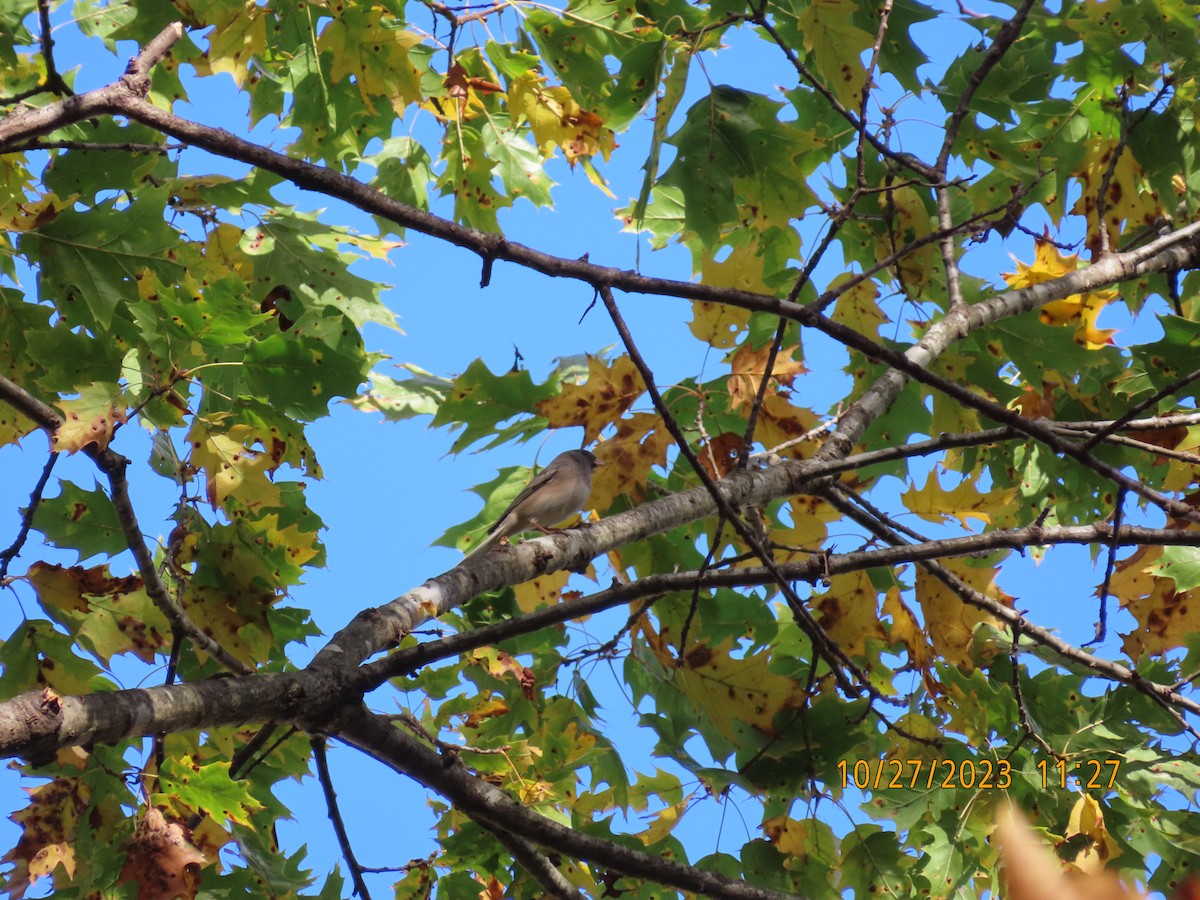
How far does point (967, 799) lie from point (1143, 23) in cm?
324

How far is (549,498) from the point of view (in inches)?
190

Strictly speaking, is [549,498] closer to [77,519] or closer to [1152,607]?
[77,519]

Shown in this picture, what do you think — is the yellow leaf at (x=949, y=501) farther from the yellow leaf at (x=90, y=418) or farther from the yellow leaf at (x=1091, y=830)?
the yellow leaf at (x=90, y=418)

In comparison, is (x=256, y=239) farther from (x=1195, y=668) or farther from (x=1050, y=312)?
(x=1195, y=668)

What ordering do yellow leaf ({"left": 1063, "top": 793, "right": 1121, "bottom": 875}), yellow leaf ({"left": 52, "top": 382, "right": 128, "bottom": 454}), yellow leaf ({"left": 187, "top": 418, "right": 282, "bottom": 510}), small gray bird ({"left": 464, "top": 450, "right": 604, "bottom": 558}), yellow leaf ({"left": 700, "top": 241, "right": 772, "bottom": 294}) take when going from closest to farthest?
yellow leaf ({"left": 52, "top": 382, "right": 128, "bottom": 454}), yellow leaf ({"left": 187, "top": 418, "right": 282, "bottom": 510}), yellow leaf ({"left": 1063, "top": 793, "right": 1121, "bottom": 875}), yellow leaf ({"left": 700, "top": 241, "right": 772, "bottom": 294}), small gray bird ({"left": 464, "top": 450, "right": 604, "bottom": 558})

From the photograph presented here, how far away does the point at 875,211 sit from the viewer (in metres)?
4.79

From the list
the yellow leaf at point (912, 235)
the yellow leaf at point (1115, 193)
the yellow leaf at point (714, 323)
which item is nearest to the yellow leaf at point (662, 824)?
the yellow leaf at point (714, 323)

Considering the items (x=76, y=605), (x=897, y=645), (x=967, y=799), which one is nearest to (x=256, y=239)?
(x=76, y=605)

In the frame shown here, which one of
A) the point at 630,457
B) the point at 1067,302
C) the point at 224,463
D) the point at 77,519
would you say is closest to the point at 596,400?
the point at 630,457

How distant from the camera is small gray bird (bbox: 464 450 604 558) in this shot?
186 inches

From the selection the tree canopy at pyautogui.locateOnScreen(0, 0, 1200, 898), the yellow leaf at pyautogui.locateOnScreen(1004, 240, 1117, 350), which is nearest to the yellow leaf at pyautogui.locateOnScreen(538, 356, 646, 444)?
the tree canopy at pyautogui.locateOnScreen(0, 0, 1200, 898)

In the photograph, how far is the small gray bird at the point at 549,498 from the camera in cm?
473

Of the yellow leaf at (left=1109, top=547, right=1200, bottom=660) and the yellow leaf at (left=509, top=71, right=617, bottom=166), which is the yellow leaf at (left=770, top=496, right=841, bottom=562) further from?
the yellow leaf at (left=509, top=71, right=617, bottom=166)
